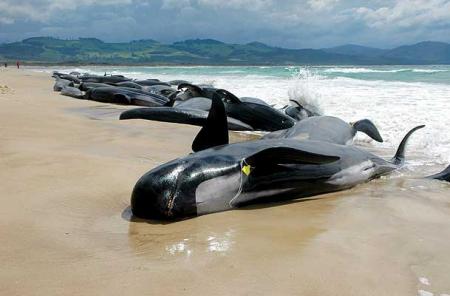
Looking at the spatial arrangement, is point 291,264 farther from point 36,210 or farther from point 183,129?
point 183,129

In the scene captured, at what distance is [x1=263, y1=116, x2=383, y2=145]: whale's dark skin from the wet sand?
1.17 m

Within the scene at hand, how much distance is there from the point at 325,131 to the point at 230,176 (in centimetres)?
277

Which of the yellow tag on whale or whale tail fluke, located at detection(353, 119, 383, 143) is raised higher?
the yellow tag on whale

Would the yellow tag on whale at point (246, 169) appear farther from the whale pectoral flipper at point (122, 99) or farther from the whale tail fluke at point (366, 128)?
the whale pectoral flipper at point (122, 99)

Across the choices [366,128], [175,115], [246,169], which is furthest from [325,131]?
[175,115]

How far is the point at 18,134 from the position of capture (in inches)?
240

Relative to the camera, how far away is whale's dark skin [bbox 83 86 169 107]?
500 inches

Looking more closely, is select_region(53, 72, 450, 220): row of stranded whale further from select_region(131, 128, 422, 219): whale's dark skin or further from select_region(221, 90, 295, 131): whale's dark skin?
select_region(221, 90, 295, 131): whale's dark skin

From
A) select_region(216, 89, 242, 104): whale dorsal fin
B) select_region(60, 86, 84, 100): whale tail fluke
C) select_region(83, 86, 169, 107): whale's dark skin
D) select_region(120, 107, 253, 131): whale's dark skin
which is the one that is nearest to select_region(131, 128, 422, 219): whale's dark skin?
select_region(216, 89, 242, 104): whale dorsal fin

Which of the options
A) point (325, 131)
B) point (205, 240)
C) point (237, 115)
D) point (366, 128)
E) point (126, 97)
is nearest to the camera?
point (205, 240)

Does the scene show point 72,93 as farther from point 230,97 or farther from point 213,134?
point 213,134

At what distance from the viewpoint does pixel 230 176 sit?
12.5 feet

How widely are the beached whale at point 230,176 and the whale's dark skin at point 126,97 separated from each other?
852cm

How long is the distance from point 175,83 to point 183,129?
16.2 meters
